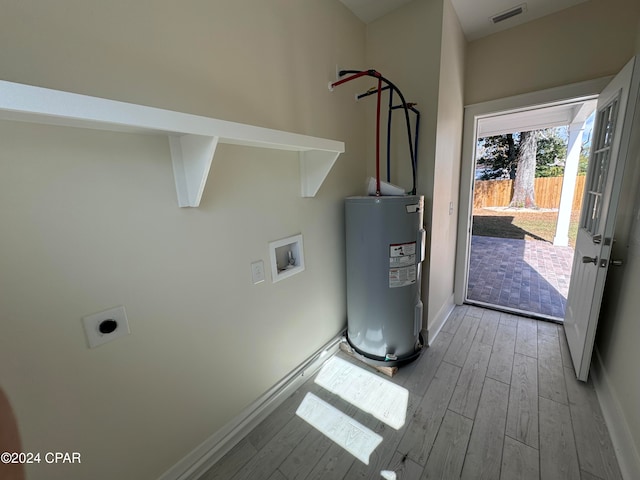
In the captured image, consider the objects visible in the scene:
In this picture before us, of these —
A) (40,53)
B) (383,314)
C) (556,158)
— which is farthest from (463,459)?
(556,158)

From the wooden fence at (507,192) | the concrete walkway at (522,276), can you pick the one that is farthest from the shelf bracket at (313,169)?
the wooden fence at (507,192)

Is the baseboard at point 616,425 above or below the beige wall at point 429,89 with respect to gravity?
below

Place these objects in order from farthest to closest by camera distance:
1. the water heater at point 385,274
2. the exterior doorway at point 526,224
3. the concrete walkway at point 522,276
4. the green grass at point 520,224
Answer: the green grass at point 520,224 → the concrete walkway at point 522,276 → the exterior doorway at point 526,224 → the water heater at point 385,274

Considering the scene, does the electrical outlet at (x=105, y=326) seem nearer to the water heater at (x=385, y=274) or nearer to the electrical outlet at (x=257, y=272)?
the electrical outlet at (x=257, y=272)

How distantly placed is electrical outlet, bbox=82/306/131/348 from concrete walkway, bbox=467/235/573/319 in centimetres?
312

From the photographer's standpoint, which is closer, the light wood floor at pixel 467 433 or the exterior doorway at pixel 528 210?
the light wood floor at pixel 467 433

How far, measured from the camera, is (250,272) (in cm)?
135

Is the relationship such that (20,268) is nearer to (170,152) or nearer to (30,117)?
(30,117)

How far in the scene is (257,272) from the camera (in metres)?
1.38

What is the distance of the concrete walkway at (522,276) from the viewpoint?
2761 millimetres

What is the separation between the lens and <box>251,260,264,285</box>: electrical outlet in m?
1.36

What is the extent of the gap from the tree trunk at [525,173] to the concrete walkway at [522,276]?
3533 millimetres

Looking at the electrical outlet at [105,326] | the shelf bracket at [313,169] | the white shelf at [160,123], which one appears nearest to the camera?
the white shelf at [160,123]
